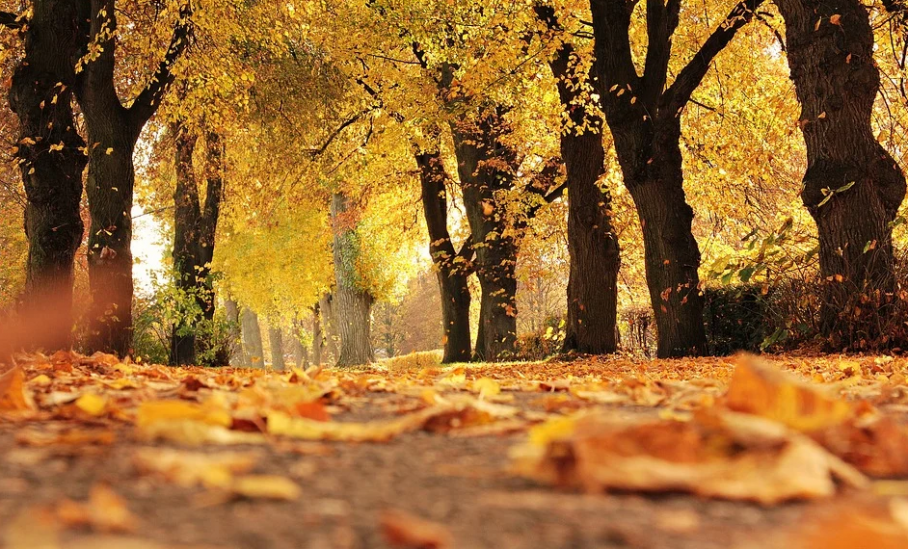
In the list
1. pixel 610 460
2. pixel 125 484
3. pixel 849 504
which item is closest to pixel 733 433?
pixel 849 504

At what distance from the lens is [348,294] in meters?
25.7

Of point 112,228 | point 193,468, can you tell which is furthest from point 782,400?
point 112,228

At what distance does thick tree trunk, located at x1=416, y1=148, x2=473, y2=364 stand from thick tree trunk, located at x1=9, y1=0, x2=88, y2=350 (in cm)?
1043

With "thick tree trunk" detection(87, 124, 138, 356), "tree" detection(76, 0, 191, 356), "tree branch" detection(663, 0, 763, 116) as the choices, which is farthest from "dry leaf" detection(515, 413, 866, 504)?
"thick tree trunk" detection(87, 124, 138, 356)

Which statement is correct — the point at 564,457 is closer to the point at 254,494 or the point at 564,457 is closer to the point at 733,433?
the point at 733,433

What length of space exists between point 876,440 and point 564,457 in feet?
2.89

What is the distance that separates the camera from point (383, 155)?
2086 centimetres

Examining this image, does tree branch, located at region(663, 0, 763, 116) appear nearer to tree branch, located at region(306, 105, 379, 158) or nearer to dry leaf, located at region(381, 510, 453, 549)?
tree branch, located at region(306, 105, 379, 158)

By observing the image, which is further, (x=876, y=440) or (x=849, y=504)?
(x=876, y=440)

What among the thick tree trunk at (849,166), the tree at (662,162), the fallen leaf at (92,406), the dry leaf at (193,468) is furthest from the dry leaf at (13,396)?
the tree at (662,162)

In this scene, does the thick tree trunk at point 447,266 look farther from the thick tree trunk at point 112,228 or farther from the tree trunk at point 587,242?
the thick tree trunk at point 112,228

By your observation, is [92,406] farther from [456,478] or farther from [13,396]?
[456,478]

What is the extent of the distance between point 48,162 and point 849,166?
347 inches

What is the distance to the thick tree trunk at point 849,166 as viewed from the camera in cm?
905
